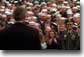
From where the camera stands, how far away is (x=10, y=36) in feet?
4.88

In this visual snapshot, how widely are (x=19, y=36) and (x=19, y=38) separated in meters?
0.02

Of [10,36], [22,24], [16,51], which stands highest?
[22,24]

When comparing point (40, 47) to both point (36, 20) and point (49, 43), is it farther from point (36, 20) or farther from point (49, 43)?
point (36, 20)

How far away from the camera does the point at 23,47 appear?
149 centimetres

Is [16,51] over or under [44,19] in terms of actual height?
under

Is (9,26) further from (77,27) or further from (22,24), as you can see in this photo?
(77,27)

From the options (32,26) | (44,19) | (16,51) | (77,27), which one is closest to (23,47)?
(16,51)

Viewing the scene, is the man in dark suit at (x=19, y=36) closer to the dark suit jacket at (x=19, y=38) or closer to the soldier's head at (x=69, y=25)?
the dark suit jacket at (x=19, y=38)

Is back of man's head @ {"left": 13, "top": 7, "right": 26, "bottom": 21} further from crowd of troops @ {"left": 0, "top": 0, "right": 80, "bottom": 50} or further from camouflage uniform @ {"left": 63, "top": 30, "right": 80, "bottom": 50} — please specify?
camouflage uniform @ {"left": 63, "top": 30, "right": 80, "bottom": 50}

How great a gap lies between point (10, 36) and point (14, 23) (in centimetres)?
13

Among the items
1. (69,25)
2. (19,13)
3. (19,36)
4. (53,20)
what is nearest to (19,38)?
(19,36)

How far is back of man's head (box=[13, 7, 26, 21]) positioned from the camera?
1480 mm

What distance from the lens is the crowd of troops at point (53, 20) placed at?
1466 mm

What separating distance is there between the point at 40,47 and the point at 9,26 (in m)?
0.37
